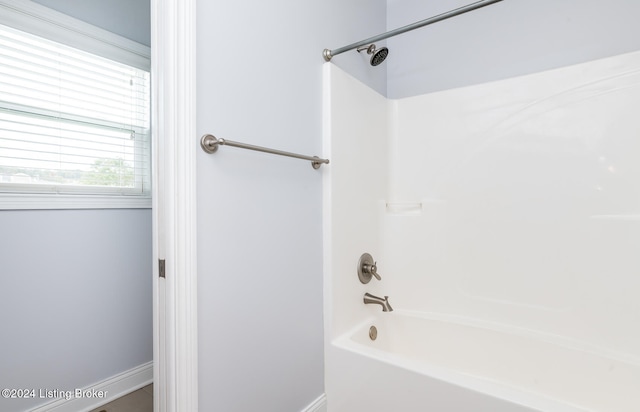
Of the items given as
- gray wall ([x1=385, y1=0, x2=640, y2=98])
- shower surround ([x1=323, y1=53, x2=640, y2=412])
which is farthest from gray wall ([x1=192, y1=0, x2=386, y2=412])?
gray wall ([x1=385, y1=0, x2=640, y2=98])

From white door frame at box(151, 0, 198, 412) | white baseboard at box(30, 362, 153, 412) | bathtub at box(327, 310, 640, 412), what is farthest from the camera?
white baseboard at box(30, 362, 153, 412)

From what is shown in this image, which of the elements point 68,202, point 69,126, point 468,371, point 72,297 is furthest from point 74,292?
point 468,371

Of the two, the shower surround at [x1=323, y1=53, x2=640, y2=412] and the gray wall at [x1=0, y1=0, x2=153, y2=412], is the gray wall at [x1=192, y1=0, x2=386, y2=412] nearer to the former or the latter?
the shower surround at [x1=323, y1=53, x2=640, y2=412]

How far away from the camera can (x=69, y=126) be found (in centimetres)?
165

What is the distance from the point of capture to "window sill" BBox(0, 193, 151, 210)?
1439 millimetres

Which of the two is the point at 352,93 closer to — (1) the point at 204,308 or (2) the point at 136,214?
(1) the point at 204,308

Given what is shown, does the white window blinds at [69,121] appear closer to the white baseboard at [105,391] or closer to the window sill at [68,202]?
the window sill at [68,202]

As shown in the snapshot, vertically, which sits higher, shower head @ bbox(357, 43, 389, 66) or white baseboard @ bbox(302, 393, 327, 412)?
shower head @ bbox(357, 43, 389, 66)

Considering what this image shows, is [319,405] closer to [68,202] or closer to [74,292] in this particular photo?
[74,292]

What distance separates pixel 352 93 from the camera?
1.65 m

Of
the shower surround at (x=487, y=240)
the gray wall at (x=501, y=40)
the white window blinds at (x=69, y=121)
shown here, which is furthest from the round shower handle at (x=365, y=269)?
the white window blinds at (x=69, y=121)

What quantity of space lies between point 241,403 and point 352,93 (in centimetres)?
151

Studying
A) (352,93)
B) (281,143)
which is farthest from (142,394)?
(352,93)

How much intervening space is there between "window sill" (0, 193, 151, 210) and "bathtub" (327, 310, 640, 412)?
4.78ft
